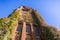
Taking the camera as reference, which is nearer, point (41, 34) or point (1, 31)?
point (1, 31)

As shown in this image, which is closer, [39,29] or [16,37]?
[16,37]

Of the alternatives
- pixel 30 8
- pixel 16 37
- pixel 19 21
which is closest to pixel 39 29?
pixel 19 21

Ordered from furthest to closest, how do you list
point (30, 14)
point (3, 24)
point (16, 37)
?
point (30, 14)
point (3, 24)
point (16, 37)

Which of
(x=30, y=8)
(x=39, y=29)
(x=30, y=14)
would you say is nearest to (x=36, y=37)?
(x=39, y=29)

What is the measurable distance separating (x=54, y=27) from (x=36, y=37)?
12.7ft

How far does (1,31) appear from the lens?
22.0m

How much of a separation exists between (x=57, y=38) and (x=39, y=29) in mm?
5056

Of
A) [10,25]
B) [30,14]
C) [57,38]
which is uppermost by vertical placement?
[30,14]

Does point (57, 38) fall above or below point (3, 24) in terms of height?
below

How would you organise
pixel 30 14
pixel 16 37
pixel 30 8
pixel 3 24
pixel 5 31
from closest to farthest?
pixel 5 31 → pixel 16 37 → pixel 3 24 → pixel 30 14 → pixel 30 8

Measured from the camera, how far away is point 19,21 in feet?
92.3

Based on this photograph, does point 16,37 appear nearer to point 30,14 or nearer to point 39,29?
point 39,29

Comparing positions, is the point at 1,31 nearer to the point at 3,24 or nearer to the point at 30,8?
the point at 3,24

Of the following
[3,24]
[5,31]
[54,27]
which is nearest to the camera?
[5,31]
